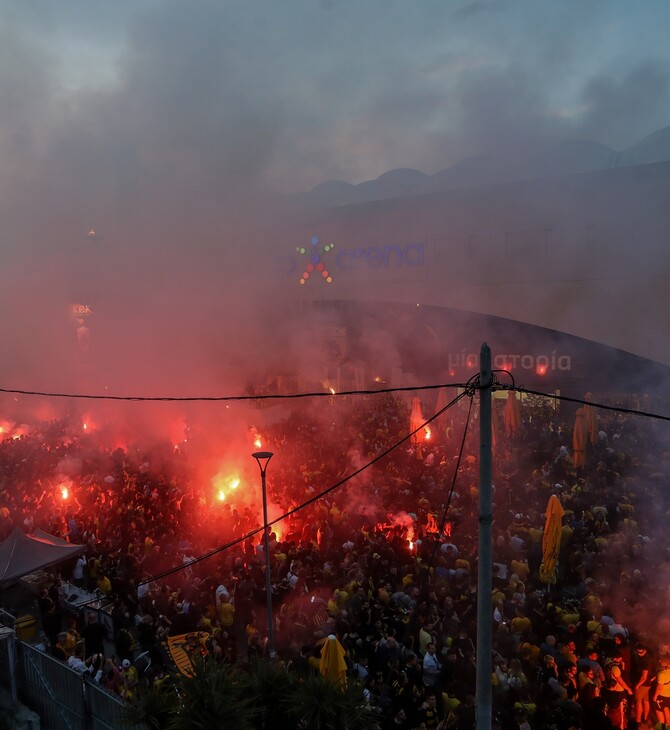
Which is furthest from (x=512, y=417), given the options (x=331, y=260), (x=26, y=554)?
(x=331, y=260)

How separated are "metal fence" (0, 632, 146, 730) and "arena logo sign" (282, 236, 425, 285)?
473 inches

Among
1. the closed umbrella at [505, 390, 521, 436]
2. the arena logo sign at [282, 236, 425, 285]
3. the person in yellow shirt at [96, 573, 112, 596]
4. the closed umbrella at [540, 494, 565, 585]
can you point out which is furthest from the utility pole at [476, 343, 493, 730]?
the arena logo sign at [282, 236, 425, 285]

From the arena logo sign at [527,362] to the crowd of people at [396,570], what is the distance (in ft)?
11.0

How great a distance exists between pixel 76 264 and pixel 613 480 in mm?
12853

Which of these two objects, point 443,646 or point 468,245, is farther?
point 468,245

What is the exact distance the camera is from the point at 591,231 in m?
11.5

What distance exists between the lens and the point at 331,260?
50.2 feet

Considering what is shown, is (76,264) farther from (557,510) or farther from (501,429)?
(557,510)

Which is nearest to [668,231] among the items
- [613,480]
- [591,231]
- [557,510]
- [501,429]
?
[591,231]

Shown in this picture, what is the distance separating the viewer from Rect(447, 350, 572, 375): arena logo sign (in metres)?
13.4

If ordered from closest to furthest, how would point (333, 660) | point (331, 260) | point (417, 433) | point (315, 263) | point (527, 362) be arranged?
point (333, 660) < point (417, 433) < point (527, 362) < point (315, 263) < point (331, 260)

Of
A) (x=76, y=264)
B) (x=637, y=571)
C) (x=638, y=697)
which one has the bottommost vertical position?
(x=638, y=697)

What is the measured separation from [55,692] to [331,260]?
12.9 m

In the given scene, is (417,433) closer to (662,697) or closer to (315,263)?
(662,697)
